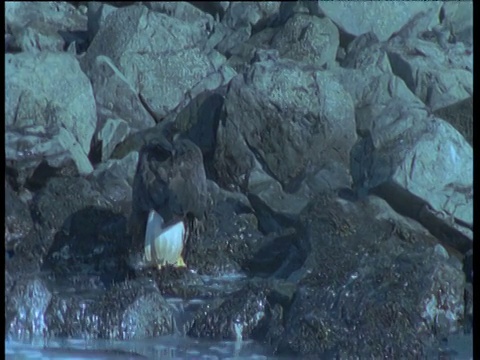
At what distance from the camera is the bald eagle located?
9820mm

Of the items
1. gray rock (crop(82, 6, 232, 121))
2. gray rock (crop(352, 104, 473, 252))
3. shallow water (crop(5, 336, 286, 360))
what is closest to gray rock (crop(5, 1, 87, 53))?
gray rock (crop(82, 6, 232, 121))

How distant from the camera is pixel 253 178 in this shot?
11.9m

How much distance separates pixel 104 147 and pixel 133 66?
5.40 ft

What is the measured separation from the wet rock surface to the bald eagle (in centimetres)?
2

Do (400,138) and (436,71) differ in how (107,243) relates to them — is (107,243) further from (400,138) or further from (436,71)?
(436,71)

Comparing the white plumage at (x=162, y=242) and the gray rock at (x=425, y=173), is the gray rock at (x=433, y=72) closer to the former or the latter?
the gray rock at (x=425, y=173)

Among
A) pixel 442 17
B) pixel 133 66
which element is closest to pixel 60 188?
pixel 133 66

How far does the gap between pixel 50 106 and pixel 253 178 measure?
215 cm

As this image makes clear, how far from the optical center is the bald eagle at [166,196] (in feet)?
32.2

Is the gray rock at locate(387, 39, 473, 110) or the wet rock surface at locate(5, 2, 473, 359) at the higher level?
the gray rock at locate(387, 39, 473, 110)

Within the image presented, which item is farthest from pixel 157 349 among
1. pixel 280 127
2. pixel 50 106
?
pixel 50 106

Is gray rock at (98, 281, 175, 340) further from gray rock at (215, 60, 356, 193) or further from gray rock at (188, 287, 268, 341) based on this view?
gray rock at (215, 60, 356, 193)

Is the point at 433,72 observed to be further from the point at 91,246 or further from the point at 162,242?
the point at 162,242

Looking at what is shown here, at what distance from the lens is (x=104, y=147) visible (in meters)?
12.6
